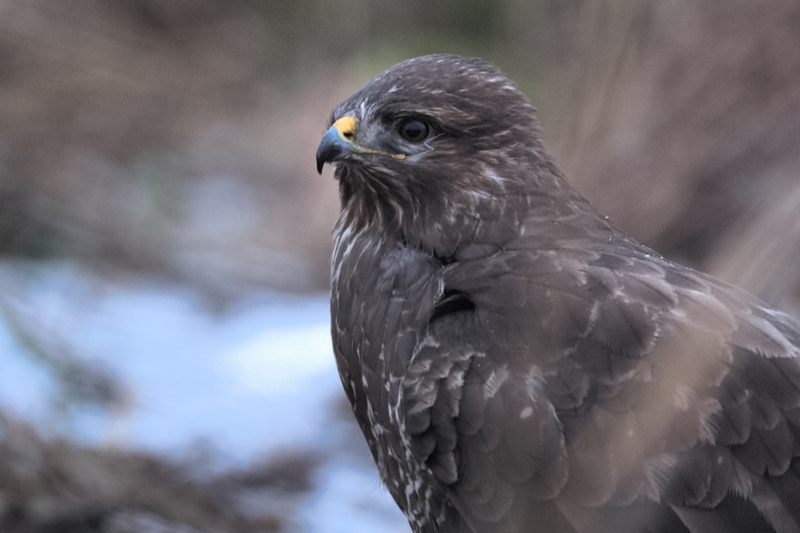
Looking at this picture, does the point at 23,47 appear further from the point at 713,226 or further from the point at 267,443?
the point at 713,226

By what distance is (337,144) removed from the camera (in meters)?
3.72

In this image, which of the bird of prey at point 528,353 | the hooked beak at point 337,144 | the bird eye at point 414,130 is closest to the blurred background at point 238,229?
the bird of prey at point 528,353

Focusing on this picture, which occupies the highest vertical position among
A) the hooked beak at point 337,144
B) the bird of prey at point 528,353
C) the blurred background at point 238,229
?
the blurred background at point 238,229

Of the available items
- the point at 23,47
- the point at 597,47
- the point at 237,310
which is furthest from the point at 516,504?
the point at 23,47

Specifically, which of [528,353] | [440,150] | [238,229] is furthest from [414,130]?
[238,229]

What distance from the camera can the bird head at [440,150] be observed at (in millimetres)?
3705

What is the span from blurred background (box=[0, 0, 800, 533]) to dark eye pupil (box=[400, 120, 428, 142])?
1.39 meters

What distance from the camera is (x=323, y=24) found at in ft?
37.0

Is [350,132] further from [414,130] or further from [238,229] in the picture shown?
[238,229]

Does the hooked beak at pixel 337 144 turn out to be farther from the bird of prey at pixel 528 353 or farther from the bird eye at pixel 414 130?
the bird eye at pixel 414 130

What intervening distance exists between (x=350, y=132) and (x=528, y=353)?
0.95 metres

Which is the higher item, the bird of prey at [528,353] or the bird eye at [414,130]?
the bird eye at [414,130]

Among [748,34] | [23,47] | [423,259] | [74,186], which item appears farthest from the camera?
[23,47]

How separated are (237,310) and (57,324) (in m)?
1.38
